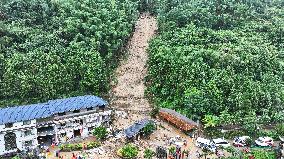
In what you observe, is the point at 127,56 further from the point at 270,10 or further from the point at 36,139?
the point at 270,10

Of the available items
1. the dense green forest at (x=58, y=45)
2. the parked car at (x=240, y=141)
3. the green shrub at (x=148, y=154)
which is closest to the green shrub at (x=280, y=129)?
the parked car at (x=240, y=141)

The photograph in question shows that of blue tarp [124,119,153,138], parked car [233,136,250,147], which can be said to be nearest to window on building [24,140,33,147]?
blue tarp [124,119,153,138]

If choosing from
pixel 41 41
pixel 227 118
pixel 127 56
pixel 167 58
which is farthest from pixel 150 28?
pixel 227 118

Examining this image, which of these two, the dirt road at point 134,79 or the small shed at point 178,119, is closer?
the small shed at point 178,119

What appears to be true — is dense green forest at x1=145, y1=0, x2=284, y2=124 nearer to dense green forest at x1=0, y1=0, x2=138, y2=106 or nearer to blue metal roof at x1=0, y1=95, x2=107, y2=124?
dense green forest at x1=0, y1=0, x2=138, y2=106

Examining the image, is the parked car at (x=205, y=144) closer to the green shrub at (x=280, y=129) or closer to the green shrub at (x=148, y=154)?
the green shrub at (x=148, y=154)
